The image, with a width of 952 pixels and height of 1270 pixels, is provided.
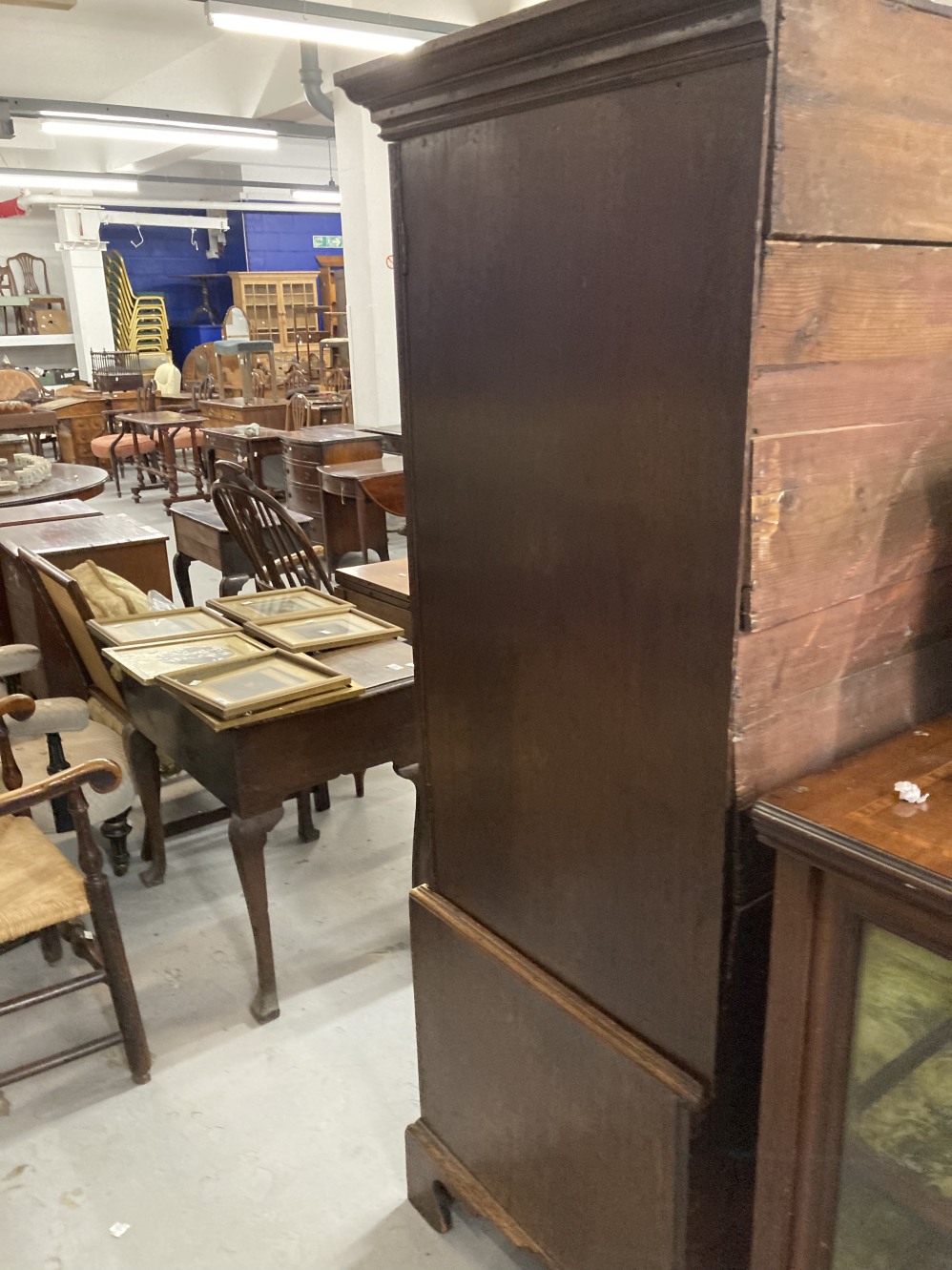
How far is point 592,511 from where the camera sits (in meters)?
1.02

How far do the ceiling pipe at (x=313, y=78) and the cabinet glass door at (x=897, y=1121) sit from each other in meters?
7.58

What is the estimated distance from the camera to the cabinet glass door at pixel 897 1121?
900 mm

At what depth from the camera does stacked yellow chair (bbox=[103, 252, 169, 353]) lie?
14.4 metres

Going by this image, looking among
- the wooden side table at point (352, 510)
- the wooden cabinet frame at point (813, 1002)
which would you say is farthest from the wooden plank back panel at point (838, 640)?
the wooden side table at point (352, 510)

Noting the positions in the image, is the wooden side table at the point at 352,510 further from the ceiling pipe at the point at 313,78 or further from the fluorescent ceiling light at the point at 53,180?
the fluorescent ceiling light at the point at 53,180

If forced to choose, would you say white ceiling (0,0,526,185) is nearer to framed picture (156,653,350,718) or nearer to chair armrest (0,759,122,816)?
framed picture (156,653,350,718)

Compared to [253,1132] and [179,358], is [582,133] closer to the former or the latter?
[253,1132]

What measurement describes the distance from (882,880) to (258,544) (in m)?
2.67

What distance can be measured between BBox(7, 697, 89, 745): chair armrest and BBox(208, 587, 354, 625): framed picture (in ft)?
1.50

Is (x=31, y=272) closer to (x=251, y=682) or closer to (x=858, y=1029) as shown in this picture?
(x=251, y=682)

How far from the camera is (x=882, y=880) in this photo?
31.7 inches

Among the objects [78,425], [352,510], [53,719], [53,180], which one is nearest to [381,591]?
[53,719]

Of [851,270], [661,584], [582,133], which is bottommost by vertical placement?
[661,584]

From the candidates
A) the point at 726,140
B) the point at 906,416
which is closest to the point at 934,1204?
the point at 906,416
